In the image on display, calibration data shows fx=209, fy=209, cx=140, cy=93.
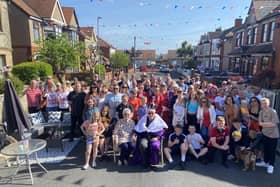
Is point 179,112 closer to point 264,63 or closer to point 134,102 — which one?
point 134,102

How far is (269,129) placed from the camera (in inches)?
196

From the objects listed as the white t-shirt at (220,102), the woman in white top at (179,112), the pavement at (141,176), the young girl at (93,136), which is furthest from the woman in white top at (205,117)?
the young girl at (93,136)

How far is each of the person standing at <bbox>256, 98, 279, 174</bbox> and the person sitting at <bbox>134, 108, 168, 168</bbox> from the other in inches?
95.2

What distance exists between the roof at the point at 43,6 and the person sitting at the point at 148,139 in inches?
861

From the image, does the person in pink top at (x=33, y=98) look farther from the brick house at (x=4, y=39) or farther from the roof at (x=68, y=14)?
the roof at (x=68, y=14)

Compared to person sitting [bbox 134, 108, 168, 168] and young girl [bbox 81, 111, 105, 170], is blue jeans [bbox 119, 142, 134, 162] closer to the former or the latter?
person sitting [bbox 134, 108, 168, 168]

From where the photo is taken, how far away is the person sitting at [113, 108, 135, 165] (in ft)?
17.4

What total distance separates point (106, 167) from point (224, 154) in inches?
119

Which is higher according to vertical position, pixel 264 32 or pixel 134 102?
pixel 264 32

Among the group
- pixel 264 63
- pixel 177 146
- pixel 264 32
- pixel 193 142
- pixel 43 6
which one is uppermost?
pixel 43 6

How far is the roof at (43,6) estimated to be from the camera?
22672 millimetres

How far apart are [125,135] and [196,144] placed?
1.87 metres

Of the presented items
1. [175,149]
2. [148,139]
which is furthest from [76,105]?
[175,149]

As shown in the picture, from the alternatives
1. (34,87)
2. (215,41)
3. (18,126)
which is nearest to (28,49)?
(34,87)
